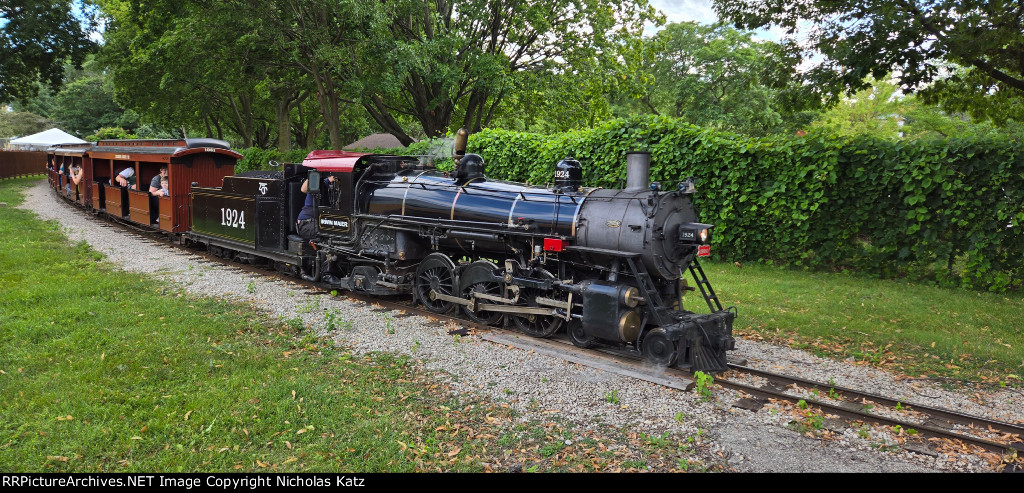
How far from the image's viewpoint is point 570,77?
73.0 ft

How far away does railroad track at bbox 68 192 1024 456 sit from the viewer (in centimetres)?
548

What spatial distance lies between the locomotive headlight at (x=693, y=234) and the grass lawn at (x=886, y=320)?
2.33 m

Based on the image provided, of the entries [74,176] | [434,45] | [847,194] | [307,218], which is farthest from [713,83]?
[74,176]

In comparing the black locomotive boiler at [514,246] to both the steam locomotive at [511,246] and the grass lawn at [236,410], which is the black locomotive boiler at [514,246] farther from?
the grass lawn at [236,410]

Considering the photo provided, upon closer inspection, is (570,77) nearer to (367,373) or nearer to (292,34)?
(292,34)

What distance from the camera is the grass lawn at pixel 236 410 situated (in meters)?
4.75

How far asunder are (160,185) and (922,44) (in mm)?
18201

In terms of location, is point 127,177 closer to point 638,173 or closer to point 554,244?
point 554,244

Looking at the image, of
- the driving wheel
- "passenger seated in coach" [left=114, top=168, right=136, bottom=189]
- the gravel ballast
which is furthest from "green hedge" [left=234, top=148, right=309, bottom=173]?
the driving wheel

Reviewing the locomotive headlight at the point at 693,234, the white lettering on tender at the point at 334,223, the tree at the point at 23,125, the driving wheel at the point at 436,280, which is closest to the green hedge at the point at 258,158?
the white lettering on tender at the point at 334,223

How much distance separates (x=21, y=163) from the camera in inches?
1684

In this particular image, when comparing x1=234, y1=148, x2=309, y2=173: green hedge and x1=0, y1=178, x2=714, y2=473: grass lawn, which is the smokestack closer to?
x1=0, y1=178, x2=714, y2=473: grass lawn

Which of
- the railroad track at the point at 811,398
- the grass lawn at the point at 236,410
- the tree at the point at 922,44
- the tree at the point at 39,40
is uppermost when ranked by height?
the tree at the point at 39,40
